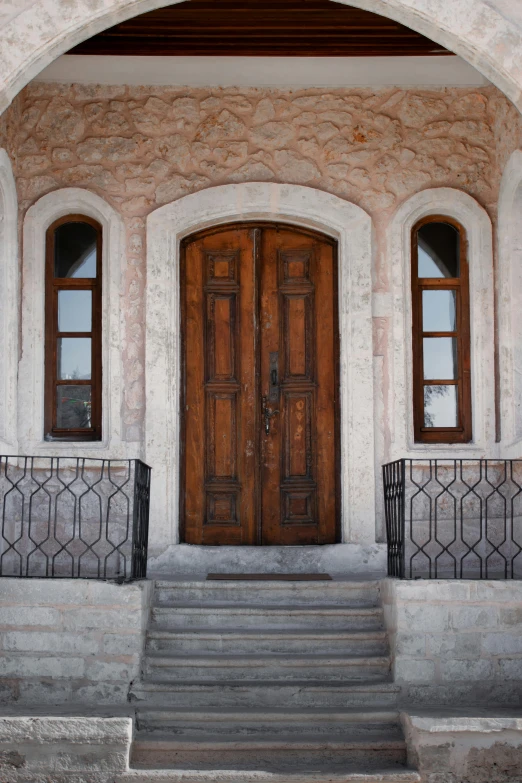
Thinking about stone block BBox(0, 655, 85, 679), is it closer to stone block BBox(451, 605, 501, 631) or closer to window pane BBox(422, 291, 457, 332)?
stone block BBox(451, 605, 501, 631)

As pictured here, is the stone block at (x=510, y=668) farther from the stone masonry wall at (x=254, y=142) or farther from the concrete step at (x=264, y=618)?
the stone masonry wall at (x=254, y=142)

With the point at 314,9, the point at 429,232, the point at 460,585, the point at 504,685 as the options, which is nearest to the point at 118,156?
the point at 314,9

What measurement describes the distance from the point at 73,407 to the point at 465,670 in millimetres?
3721

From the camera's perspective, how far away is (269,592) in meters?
7.09

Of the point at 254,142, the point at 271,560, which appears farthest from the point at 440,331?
the point at 271,560

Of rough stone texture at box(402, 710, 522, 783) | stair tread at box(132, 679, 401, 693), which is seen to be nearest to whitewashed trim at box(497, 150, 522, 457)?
stair tread at box(132, 679, 401, 693)

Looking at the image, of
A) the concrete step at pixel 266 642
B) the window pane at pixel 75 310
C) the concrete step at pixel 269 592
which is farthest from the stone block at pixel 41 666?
the window pane at pixel 75 310

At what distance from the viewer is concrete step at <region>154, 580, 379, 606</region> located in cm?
706

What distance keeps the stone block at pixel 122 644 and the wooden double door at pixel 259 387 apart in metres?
1.89

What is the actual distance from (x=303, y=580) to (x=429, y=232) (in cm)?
313

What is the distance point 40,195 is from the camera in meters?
8.29

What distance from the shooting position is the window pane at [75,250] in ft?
27.6

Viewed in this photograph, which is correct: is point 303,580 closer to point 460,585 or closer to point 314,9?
point 460,585

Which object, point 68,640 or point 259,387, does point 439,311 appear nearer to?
point 259,387
